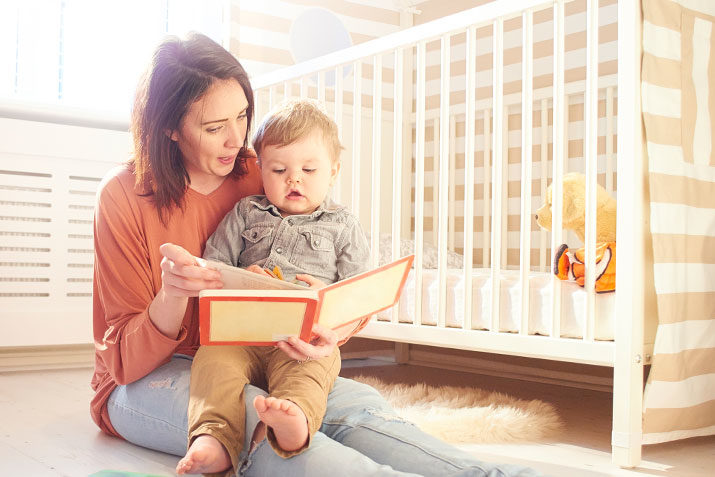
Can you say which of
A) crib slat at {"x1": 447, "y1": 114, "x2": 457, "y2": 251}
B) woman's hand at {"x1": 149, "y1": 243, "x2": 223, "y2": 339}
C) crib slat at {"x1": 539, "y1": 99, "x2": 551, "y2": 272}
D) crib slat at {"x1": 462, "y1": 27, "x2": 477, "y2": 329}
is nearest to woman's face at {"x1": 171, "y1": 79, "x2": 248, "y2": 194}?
woman's hand at {"x1": 149, "y1": 243, "x2": 223, "y2": 339}

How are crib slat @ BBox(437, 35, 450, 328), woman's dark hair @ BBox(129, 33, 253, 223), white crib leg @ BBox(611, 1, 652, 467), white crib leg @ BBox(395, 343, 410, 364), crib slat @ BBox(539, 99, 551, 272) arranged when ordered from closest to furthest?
woman's dark hair @ BBox(129, 33, 253, 223) → white crib leg @ BBox(611, 1, 652, 467) → crib slat @ BBox(437, 35, 450, 328) → crib slat @ BBox(539, 99, 551, 272) → white crib leg @ BBox(395, 343, 410, 364)

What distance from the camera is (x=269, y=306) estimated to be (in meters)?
0.92

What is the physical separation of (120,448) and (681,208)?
1.12m

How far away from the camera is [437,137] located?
305 cm

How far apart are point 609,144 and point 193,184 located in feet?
4.84

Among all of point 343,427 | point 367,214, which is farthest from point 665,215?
point 367,214

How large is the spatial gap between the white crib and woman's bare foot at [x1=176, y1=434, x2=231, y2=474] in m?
0.74

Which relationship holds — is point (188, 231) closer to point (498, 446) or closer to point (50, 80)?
point (498, 446)

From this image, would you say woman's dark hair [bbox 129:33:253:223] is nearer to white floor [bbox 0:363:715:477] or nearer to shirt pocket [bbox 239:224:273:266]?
shirt pocket [bbox 239:224:273:266]

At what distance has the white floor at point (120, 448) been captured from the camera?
4.09ft

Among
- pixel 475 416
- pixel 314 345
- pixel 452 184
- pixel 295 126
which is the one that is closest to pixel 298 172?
pixel 295 126

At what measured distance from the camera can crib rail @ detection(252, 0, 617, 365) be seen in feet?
4.91

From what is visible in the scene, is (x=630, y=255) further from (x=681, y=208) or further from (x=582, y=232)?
(x=582, y=232)

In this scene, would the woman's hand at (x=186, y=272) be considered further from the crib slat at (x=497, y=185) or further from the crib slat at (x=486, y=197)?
the crib slat at (x=486, y=197)
